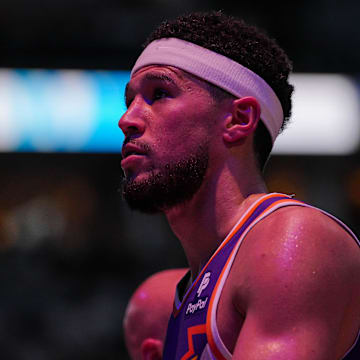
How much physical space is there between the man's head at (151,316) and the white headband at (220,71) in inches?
44.2

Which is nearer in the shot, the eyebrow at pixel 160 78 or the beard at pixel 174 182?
the beard at pixel 174 182

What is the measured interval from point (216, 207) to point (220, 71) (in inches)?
21.5

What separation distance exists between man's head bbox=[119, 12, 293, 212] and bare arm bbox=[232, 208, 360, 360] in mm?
583

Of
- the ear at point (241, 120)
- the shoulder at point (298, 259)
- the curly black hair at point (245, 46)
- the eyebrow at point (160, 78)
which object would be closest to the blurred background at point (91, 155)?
the curly black hair at point (245, 46)

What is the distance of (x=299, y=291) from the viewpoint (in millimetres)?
1948

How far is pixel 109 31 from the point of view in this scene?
1053 cm

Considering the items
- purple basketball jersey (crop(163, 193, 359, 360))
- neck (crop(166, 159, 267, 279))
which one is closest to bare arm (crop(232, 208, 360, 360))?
purple basketball jersey (crop(163, 193, 359, 360))

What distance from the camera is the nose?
2686 millimetres

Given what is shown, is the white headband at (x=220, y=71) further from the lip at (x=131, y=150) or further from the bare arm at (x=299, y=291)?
the bare arm at (x=299, y=291)

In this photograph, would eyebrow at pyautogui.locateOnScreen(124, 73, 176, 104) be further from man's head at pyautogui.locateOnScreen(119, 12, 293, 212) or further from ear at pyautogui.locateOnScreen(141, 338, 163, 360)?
ear at pyautogui.locateOnScreen(141, 338, 163, 360)

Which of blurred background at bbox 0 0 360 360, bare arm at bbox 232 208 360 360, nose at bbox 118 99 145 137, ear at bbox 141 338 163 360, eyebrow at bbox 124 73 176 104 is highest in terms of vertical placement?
eyebrow at bbox 124 73 176 104

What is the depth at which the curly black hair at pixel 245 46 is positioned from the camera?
2.79 metres

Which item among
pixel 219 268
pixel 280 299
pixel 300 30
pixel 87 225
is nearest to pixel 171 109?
pixel 219 268

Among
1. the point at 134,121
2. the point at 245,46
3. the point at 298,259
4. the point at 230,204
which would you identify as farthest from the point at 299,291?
the point at 245,46
